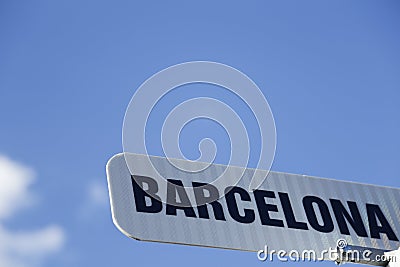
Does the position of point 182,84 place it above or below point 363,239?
above

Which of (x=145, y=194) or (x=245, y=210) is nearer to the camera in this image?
(x=145, y=194)

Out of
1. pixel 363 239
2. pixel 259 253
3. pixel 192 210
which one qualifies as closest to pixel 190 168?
pixel 192 210

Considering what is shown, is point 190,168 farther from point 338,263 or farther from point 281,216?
point 338,263

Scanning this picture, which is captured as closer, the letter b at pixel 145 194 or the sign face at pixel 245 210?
the sign face at pixel 245 210

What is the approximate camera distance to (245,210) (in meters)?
21.7

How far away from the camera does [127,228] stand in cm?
2070

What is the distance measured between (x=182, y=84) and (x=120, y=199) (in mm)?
2690

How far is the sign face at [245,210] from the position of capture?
68.8ft

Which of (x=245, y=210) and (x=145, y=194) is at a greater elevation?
(x=145, y=194)
